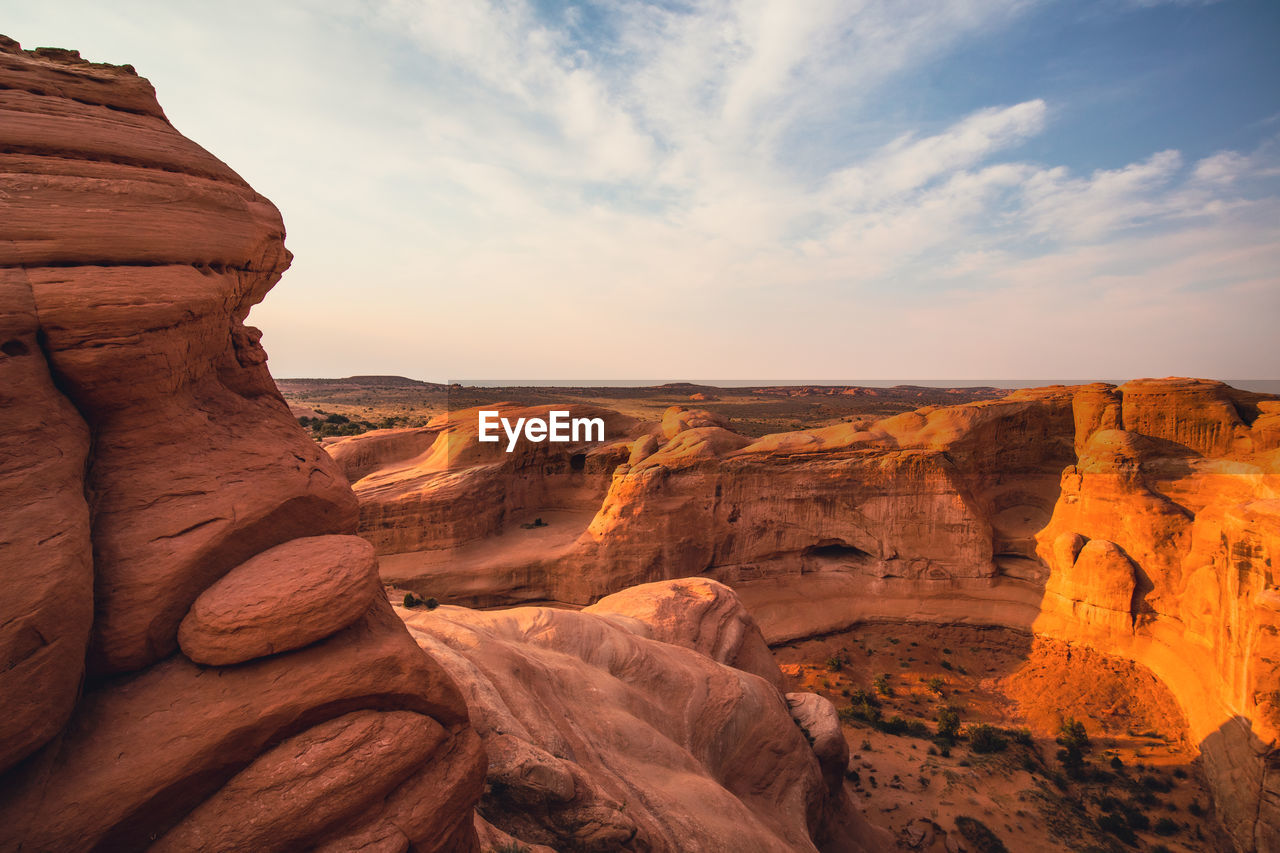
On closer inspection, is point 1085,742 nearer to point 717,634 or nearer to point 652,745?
point 717,634

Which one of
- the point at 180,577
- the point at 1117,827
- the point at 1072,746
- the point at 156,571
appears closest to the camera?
the point at 156,571

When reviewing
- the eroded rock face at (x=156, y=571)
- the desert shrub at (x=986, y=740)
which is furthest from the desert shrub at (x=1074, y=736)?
the eroded rock face at (x=156, y=571)

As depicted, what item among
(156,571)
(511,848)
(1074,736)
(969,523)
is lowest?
(1074,736)

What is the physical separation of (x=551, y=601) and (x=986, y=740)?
17430 millimetres

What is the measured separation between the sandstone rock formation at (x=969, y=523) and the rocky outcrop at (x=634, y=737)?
9.98 metres

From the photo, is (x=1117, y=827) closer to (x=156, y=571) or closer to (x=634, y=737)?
(x=634, y=737)

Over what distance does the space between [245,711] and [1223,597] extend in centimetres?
2415

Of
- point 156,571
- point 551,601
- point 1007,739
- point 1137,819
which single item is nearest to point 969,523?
point 1007,739

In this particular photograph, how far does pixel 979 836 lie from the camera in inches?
587

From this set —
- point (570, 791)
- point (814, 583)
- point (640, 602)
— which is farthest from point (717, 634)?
point (814, 583)

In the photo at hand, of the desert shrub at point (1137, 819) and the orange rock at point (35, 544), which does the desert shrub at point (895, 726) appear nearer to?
the desert shrub at point (1137, 819)

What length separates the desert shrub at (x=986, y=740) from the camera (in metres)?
18.6

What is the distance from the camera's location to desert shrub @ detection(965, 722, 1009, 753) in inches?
733

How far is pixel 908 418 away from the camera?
2641cm
